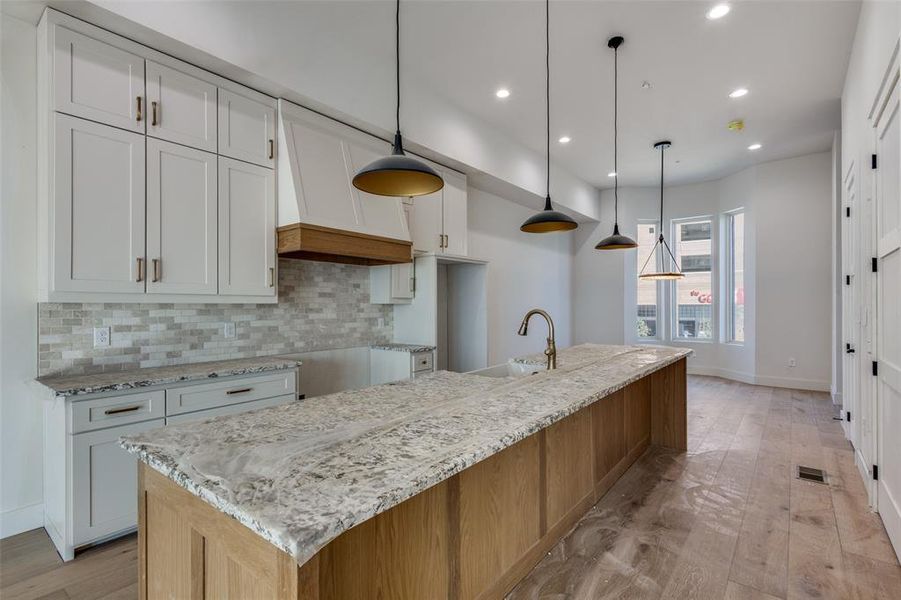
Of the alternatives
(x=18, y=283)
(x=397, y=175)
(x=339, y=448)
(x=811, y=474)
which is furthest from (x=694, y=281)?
(x=18, y=283)

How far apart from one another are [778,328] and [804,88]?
352cm

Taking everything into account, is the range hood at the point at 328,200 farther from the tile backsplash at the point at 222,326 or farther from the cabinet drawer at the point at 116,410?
the cabinet drawer at the point at 116,410

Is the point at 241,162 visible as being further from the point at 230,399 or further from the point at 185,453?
the point at 185,453

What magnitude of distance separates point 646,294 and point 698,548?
19.4ft

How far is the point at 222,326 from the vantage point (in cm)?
313

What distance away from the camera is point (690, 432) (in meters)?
4.21

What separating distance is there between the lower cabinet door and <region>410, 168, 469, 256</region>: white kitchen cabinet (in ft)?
8.78

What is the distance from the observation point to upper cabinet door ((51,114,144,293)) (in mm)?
2242

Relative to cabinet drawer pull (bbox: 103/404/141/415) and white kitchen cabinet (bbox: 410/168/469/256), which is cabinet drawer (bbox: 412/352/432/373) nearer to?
white kitchen cabinet (bbox: 410/168/469/256)

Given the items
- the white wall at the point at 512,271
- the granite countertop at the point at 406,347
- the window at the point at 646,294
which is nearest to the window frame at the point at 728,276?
the window at the point at 646,294

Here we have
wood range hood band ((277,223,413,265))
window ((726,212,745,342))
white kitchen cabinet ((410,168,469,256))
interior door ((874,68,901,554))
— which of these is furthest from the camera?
window ((726,212,745,342))

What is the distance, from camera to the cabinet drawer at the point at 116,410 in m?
2.17

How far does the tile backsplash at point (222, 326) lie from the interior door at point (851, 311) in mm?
3885

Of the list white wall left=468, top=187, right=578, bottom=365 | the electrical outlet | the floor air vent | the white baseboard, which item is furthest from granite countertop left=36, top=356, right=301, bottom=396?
the floor air vent
